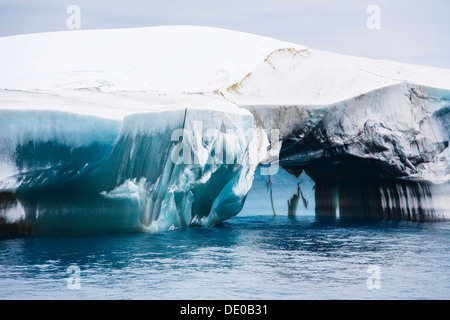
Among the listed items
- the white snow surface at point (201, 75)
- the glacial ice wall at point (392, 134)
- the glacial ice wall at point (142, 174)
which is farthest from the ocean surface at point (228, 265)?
the white snow surface at point (201, 75)

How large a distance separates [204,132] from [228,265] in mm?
4410

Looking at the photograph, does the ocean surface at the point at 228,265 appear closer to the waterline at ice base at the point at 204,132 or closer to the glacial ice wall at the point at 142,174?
the glacial ice wall at the point at 142,174

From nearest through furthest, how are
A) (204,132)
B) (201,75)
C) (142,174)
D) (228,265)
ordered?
(228,265) → (142,174) → (204,132) → (201,75)

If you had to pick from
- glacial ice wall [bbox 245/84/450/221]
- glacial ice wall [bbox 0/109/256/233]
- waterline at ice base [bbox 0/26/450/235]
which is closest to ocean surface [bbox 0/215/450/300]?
glacial ice wall [bbox 0/109/256/233]

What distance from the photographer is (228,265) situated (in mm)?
10312

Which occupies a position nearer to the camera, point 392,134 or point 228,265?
point 228,265

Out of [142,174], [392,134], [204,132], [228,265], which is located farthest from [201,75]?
[228,265]

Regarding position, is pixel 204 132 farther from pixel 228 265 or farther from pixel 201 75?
pixel 201 75

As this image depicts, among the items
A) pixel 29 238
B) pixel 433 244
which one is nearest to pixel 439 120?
pixel 433 244

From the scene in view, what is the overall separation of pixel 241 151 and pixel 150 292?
6999 mm

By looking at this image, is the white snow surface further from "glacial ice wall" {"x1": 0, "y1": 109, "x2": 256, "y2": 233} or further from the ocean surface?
the ocean surface

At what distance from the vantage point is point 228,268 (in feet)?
32.9

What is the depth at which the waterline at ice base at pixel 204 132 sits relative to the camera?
12.1 m

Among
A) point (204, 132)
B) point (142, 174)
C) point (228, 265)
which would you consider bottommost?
point (228, 265)
